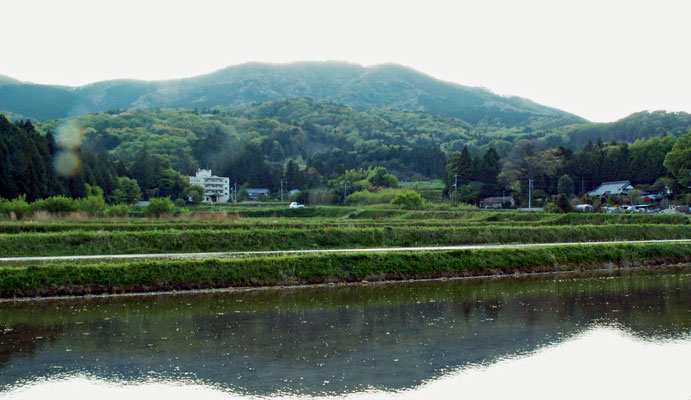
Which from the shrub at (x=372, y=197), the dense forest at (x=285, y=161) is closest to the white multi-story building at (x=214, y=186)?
the dense forest at (x=285, y=161)

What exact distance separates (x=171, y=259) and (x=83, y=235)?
218 inches

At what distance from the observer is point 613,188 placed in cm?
6309

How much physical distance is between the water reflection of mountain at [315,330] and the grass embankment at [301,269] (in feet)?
A: 3.23

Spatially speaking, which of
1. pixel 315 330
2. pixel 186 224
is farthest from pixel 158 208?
pixel 315 330

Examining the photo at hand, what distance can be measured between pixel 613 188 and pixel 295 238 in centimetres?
4956

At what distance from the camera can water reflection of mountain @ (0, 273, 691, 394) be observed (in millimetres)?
10062

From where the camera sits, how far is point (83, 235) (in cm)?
2242

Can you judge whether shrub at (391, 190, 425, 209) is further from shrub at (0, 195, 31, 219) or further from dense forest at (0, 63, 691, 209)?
shrub at (0, 195, 31, 219)

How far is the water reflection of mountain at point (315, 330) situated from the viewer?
10.1m

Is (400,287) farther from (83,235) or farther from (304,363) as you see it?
(83,235)

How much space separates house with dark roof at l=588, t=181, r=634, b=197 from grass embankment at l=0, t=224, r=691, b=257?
31.5 meters

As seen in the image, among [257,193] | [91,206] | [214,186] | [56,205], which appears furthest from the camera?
[214,186]

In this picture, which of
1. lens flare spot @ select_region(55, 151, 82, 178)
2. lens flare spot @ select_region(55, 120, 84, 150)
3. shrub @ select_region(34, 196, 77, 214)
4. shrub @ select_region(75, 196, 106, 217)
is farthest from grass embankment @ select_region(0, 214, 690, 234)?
lens flare spot @ select_region(55, 120, 84, 150)

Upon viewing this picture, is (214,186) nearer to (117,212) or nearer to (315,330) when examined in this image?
(117,212)
